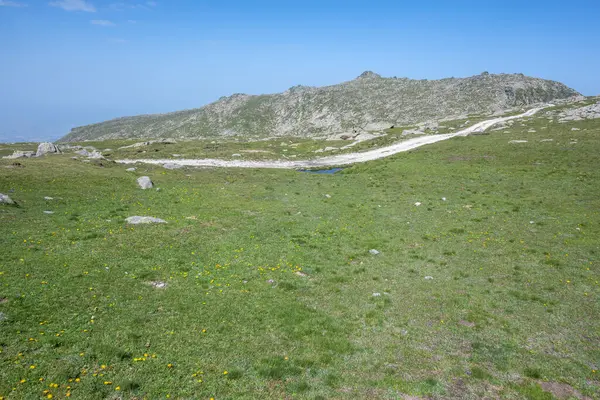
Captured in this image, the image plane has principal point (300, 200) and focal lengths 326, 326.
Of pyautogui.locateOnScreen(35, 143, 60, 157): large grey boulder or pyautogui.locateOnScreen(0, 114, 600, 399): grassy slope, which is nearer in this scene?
pyautogui.locateOnScreen(0, 114, 600, 399): grassy slope

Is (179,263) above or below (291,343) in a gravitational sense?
above

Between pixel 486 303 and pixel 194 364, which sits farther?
pixel 486 303

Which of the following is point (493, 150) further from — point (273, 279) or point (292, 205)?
point (273, 279)

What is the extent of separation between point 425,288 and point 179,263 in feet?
58.2

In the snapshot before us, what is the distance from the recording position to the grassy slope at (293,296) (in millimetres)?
13977

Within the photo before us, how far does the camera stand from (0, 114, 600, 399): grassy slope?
13977mm

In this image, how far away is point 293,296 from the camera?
830 inches

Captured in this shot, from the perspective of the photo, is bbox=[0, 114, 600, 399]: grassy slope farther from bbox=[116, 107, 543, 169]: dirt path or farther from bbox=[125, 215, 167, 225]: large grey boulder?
bbox=[116, 107, 543, 169]: dirt path

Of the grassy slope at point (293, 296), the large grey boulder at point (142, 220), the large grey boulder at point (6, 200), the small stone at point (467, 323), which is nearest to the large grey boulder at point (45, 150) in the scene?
the grassy slope at point (293, 296)

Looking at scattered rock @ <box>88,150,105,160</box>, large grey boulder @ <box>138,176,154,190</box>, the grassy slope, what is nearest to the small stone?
the grassy slope

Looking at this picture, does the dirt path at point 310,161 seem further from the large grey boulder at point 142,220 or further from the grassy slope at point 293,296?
the large grey boulder at point 142,220

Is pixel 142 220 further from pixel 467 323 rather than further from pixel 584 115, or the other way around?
pixel 584 115

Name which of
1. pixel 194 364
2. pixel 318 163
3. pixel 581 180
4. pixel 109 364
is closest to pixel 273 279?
pixel 194 364

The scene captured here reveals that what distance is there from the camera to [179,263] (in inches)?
952
